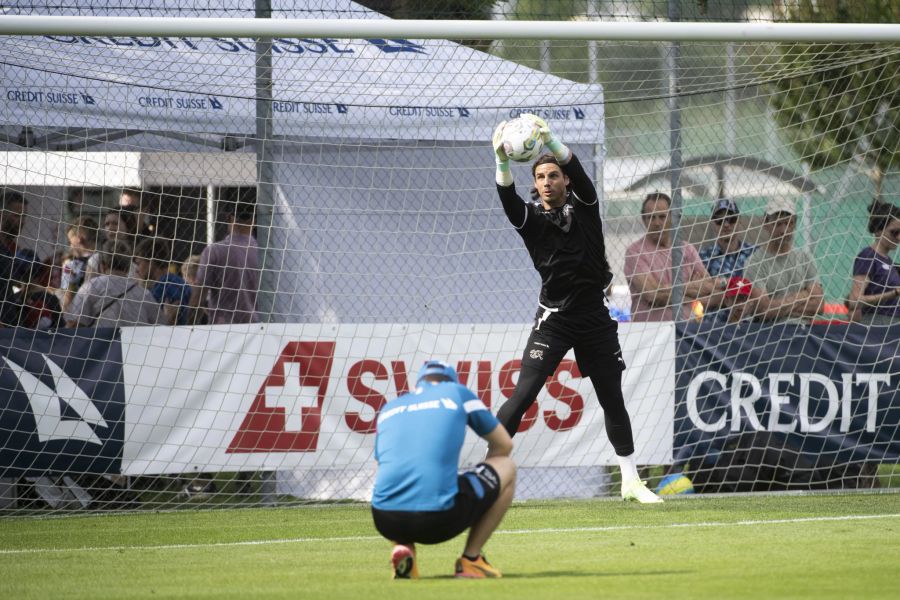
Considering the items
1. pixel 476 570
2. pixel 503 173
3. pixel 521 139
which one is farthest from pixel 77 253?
pixel 476 570

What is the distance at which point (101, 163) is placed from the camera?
10188 millimetres

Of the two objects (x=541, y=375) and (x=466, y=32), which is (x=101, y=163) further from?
(x=541, y=375)

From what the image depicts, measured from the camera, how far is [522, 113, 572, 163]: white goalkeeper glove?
310 inches

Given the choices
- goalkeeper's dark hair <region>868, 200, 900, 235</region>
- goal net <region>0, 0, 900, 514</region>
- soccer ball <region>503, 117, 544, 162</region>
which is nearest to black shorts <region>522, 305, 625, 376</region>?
soccer ball <region>503, 117, 544, 162</region>

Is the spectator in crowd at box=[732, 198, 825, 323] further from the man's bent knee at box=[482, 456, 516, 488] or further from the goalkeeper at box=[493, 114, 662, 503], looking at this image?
the man's bent knee at box=[482, 456, 516, 488]

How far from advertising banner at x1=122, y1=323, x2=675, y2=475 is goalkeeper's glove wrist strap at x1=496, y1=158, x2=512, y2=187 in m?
2.55

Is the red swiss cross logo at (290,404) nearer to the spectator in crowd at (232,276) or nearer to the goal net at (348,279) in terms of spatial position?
the goal net at (348,279)

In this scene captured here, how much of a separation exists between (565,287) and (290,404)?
2769 millimetres

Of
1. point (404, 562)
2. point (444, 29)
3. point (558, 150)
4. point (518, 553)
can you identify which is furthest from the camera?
point (444, 29)

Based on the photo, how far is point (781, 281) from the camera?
11047 mm

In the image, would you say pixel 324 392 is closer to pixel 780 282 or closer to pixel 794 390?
pixel 794 390

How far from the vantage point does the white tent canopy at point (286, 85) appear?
32.2 ft

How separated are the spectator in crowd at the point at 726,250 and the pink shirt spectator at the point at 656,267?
233mm

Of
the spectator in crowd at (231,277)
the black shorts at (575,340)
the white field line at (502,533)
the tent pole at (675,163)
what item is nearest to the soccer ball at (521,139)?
the black shorts at (575,340)
